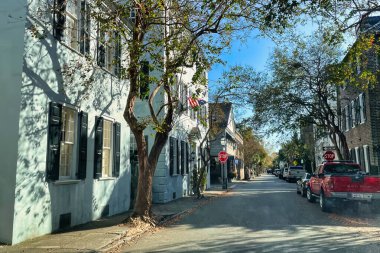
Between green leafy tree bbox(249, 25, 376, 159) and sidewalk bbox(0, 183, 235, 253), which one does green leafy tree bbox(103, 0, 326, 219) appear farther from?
green leafy tree bbox(249, 25, 376, 159)

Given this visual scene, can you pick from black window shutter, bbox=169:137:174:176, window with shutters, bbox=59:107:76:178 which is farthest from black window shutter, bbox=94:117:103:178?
black window shutter, bbox=169:137:174:176

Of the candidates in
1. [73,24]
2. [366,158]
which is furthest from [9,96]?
[366,158]

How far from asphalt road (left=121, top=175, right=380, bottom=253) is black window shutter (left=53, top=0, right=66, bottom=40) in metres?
6.05

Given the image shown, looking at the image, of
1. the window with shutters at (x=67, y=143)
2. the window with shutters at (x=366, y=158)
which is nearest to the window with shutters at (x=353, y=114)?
the window with shutters at (x=366, y=158)

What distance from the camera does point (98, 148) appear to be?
12938 millimetres

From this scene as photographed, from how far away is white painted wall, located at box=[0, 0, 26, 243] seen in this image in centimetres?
884

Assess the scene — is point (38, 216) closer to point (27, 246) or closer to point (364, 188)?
point (27, 246)

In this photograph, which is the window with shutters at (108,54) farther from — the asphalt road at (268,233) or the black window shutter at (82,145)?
the asphalt road at (268,233)

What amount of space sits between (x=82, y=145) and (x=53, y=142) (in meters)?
1.53

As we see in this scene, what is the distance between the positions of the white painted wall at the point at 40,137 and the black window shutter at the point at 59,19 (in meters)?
0.25

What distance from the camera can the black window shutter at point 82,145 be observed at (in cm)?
1167

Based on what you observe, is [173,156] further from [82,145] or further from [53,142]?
[53,142]

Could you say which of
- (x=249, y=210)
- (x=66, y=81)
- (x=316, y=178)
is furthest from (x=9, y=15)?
(x=316, y=178)

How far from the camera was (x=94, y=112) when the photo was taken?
42.4 feet
